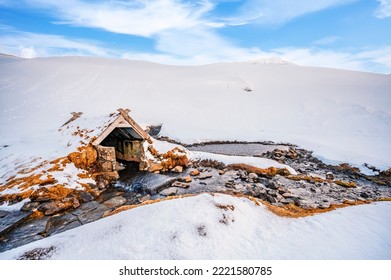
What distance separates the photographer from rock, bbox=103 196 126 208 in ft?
27.2

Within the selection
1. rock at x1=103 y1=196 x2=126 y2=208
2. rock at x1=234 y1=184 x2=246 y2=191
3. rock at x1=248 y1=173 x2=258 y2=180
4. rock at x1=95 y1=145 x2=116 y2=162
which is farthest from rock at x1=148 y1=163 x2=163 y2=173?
rock at x1=248 y1=173 x2=258 y2=180

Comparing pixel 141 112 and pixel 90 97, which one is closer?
pixel 141 112

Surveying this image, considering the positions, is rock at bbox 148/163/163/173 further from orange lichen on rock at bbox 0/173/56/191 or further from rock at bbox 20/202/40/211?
rock at bbox 20/202/40/211

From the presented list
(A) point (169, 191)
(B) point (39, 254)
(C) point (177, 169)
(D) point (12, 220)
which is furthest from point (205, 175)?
(B) point (39, 254)

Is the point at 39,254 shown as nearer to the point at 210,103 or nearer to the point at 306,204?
the point at 306,204

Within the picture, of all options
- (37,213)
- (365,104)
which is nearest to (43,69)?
(37,213)

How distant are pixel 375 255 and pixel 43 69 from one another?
58.8 metres

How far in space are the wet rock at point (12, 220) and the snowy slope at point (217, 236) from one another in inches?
135

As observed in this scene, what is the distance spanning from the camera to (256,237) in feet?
13.4

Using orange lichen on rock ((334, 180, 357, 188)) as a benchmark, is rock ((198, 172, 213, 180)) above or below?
above

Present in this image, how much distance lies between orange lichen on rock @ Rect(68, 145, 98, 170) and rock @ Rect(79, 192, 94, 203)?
5.96 ft

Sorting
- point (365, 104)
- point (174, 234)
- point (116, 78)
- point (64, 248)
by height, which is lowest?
point (64, 248)

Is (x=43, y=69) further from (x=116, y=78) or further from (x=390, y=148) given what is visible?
(x=390, y=148)

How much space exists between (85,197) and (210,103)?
1337 inches
